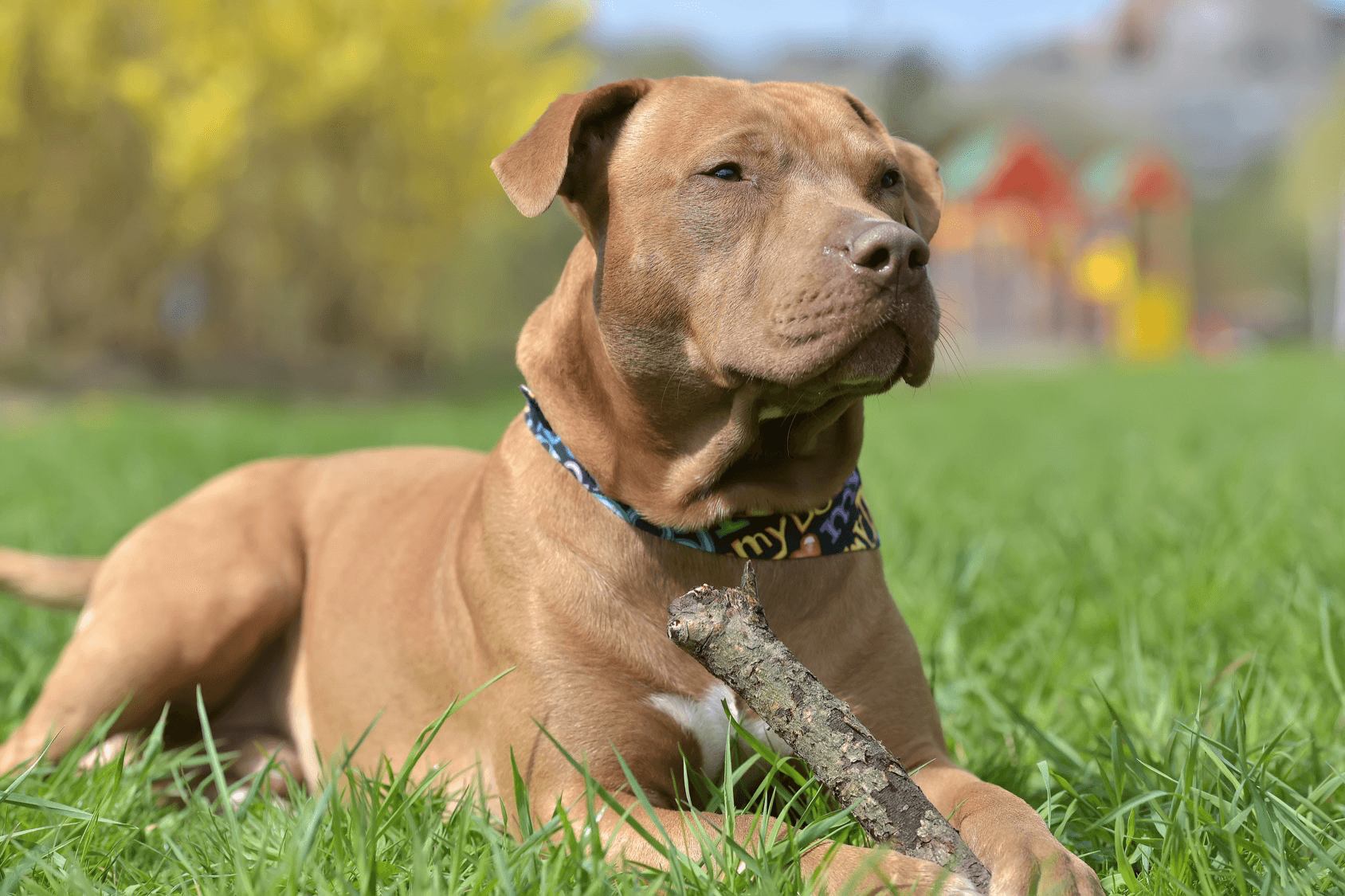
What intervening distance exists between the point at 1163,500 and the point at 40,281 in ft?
50.8

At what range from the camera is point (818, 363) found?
2219 mm

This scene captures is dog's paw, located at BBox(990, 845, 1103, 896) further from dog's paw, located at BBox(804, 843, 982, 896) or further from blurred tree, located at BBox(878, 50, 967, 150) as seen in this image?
blurred tree, located at BBox(878, 50, 967, 150)

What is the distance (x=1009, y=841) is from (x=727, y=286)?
1110 mm

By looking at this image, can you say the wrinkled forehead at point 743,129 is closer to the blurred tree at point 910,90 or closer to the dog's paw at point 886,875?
the dog's paw at point 886,875

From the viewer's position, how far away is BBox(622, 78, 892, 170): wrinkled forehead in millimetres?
2461

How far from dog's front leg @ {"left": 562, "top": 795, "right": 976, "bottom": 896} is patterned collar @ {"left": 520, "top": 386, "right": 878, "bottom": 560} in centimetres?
51

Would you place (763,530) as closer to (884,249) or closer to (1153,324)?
(884,249)

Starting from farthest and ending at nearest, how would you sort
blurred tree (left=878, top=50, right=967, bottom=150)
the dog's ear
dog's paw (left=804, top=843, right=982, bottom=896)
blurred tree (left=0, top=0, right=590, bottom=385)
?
blurred tree (left=878, top=50, right=967, bottom=150)
blurred tree (left=0, top=0, right=590, bottom=385)
the dog's ear
dog's paw (left=804, top=843, right=982, bottom=896)

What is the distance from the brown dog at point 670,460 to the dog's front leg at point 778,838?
0.04 ft

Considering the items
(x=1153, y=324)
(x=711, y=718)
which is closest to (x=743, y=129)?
(x=711, y=718)

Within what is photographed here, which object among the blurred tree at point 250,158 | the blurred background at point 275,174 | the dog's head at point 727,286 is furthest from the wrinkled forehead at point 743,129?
the blurred tree at point 250,158

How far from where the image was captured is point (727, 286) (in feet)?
7.71

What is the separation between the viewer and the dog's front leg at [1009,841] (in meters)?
1.82

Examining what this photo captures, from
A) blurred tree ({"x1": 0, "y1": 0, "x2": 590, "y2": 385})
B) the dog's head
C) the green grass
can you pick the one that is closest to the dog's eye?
the dog's head
